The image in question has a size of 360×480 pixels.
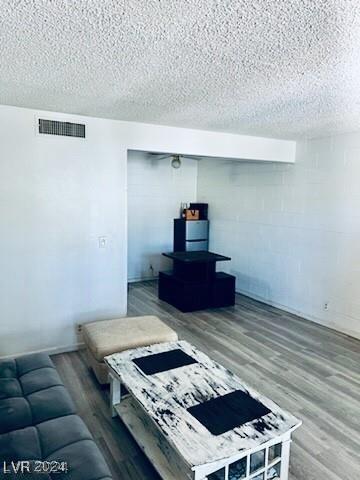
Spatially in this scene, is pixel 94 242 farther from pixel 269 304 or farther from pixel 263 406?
pixel 269 304

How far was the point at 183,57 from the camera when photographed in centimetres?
187

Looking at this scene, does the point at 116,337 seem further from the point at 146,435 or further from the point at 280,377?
the point at 280,377

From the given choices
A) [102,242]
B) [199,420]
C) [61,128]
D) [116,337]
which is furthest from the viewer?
[102,242]

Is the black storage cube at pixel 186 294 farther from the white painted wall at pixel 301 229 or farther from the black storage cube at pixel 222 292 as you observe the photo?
→ the white painted wall at pixel 301 229

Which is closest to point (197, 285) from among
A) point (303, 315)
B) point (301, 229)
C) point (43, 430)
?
point (303, 315)

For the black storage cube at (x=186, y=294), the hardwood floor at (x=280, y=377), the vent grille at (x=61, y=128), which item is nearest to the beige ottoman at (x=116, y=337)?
the hardwood floor at (x=280, y=377)

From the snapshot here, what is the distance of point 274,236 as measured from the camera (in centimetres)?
507

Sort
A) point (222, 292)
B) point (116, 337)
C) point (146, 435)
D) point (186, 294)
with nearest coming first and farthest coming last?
point (146, 435) < point (116, 337) < point (186, 294) < point (222, 292)

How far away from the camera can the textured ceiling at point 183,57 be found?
141cm

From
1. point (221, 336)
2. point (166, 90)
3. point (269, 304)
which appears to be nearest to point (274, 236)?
point (269, 304)

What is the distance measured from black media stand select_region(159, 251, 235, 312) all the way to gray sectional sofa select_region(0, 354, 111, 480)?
276cm

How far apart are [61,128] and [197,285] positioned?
268cm

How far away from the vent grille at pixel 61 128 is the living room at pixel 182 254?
0.06 ft

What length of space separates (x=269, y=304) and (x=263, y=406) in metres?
3.40
